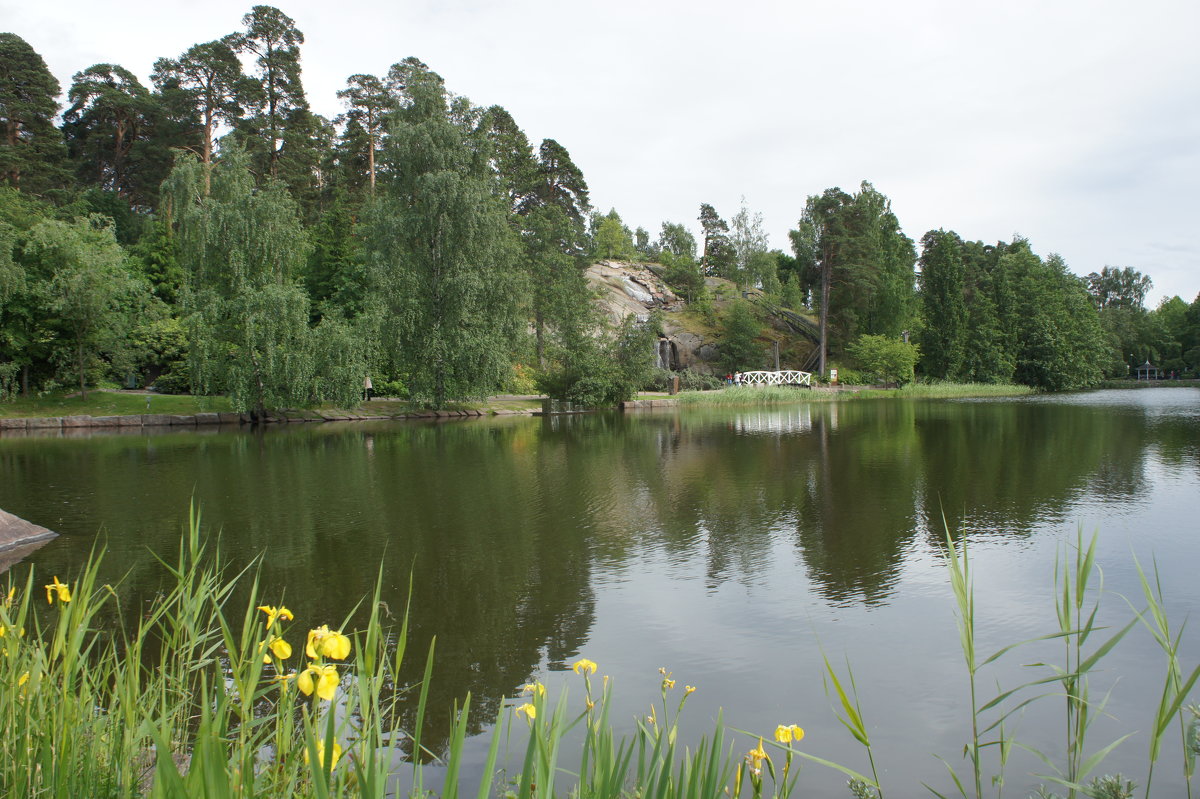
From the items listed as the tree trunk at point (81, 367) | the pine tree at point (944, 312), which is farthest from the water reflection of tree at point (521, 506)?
the pine tree at point (944, 312)

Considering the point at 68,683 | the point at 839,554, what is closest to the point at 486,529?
the point at 839,554

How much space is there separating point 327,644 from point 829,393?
44.0 m

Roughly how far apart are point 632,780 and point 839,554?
5172mm

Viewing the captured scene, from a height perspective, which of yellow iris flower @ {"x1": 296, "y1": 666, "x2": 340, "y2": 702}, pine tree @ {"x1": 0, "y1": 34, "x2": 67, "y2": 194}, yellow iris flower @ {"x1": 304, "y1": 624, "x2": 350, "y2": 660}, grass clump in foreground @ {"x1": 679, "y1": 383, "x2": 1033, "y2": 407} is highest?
pine tree @ {"x1": 0, "y1": 34, "x2": 67, "y2": 194}

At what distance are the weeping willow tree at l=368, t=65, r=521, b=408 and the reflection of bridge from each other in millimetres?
20982

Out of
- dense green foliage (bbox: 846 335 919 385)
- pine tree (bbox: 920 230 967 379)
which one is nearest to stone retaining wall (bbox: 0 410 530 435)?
dense green foliage (bbox: 846 335 919 385)

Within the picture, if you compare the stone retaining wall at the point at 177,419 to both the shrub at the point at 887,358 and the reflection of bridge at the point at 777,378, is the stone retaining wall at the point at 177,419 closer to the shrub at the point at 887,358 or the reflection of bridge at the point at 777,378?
the reflection of bridge at the point at 777,378

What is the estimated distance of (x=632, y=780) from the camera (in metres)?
3.29

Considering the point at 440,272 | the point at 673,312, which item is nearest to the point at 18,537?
the point at 440,272

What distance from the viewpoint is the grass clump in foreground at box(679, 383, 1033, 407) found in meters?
39.5

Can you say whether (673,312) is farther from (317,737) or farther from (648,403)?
(317,737)

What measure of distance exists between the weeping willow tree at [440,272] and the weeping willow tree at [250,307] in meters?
2.20

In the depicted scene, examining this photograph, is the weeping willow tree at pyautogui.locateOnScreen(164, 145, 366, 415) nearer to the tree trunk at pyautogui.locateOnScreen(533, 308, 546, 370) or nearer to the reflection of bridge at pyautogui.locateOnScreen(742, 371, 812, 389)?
the tree trunk at pyautogui.locateOnScreen(533, 308, 546, 370)

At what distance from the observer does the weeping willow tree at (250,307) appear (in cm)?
2541
